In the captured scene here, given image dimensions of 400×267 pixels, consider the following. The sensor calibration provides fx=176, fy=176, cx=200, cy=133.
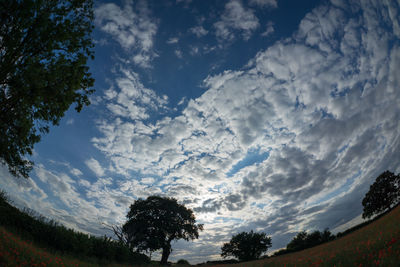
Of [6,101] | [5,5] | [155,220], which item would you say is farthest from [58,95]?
[155,220]

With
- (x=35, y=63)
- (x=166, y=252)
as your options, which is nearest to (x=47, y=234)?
(x=35, y=63)

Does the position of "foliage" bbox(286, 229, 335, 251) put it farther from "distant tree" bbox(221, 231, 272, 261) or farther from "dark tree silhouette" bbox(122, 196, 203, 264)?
"dark tree silhouette" bbox(122, 196, 203, 264)

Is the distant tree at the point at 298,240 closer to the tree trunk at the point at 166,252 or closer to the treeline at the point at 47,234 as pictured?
the tree trunk at the point at 166,252

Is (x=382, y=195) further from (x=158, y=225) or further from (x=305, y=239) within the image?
(x=158, y=225)

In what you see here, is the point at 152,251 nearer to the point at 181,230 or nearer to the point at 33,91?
the point at 181,230

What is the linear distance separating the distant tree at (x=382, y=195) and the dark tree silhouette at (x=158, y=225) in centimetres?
4019

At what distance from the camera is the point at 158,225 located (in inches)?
1501

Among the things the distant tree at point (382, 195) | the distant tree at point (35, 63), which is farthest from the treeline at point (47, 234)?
the distant tree at point (382, 195)

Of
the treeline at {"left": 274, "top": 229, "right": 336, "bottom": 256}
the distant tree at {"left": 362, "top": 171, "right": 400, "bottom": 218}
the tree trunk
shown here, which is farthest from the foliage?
the tree trunk

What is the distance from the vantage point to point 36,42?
7.83 m

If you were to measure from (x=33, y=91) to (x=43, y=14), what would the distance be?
357 cm

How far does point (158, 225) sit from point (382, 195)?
51.2 m

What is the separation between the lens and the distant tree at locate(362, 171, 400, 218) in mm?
39562

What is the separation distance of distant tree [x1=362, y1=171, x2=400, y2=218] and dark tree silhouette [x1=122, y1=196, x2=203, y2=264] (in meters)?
40.2
